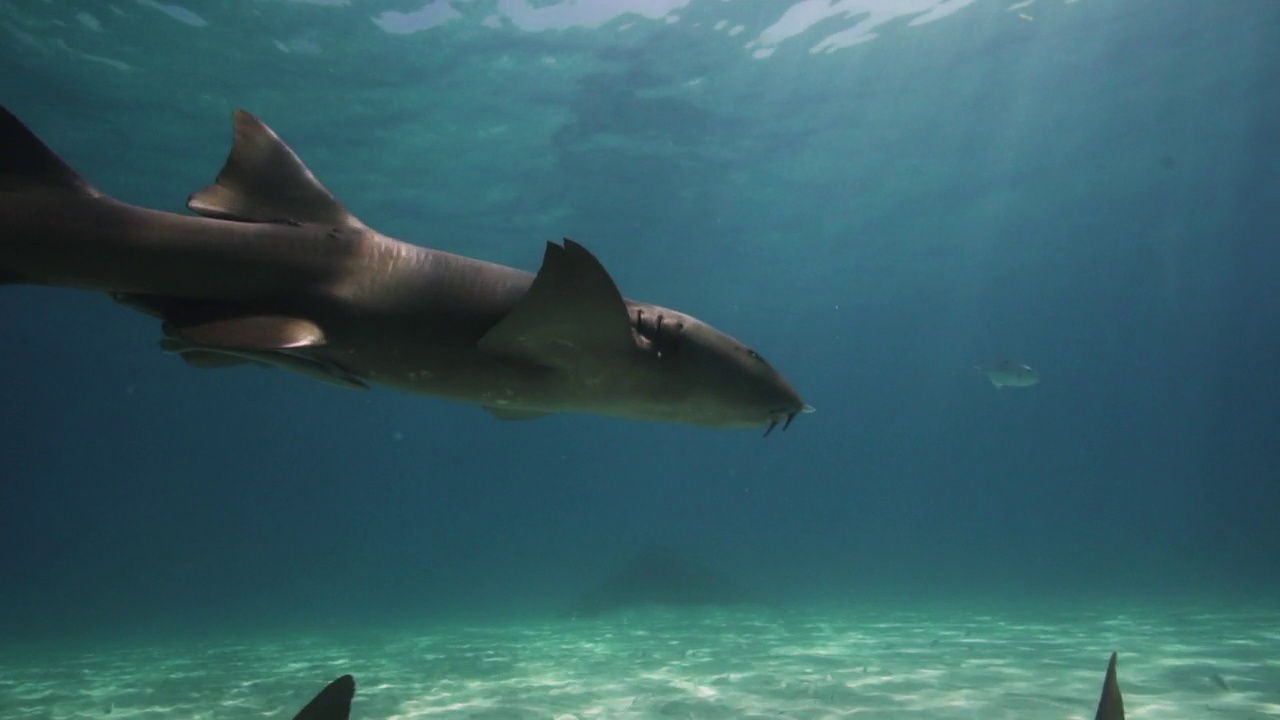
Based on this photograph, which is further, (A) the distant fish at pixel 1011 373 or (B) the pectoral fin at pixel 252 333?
(A) the distant fish at pixel 1011 373

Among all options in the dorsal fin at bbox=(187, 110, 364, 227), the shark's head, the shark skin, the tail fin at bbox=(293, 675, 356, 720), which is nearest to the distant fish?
the shark's head

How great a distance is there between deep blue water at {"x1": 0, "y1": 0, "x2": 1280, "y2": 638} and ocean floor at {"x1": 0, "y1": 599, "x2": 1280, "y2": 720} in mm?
10605

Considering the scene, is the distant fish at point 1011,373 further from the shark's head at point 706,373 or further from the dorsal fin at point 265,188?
the dorsal fin at point 265,188

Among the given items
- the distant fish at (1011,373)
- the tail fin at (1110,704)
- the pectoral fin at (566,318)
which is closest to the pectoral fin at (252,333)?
the pectoral fin at (566,318)

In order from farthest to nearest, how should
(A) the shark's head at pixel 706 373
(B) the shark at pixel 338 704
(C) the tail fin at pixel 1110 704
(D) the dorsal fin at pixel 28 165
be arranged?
(A) the shark's head at pixel 706 373, (C) the tail fin at pixel 1110 704, (B) the shark at pixel 338 704, (D) the dorsal fin at pixel 28 165

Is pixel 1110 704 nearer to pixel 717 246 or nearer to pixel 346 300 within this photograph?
pixel 346 300

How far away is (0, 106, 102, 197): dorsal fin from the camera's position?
6.05 ft

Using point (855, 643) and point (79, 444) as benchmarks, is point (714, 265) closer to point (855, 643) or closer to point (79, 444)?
point (855, 643)

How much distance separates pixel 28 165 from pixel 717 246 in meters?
34.5

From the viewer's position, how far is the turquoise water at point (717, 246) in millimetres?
10305

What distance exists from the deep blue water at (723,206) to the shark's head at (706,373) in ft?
56.7

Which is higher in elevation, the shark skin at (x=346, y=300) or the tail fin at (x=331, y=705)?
the shark skin at (x=346, y=300)

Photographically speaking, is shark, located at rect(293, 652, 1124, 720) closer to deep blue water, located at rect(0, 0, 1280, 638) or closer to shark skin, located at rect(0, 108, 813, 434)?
shark skin, located at rect(0, 108, 813, 434)

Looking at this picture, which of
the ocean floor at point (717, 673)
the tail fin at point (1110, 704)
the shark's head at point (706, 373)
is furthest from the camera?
the ocean floor at point (717, 673)
